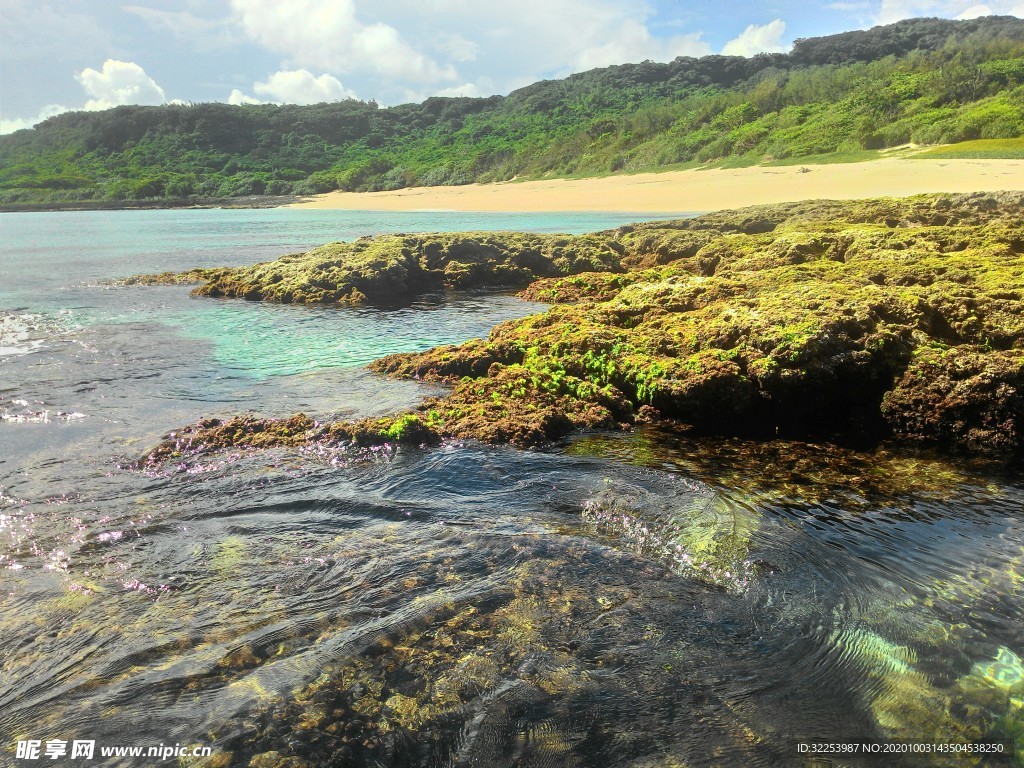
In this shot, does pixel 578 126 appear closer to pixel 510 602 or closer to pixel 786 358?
pixel 786 358

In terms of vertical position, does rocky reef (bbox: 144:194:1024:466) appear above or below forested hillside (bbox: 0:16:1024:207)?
below

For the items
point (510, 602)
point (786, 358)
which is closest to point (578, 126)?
point (786, 358)

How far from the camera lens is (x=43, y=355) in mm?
10484

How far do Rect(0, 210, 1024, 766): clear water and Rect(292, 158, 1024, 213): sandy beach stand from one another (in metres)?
26.4

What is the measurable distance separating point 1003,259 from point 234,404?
10.1 m

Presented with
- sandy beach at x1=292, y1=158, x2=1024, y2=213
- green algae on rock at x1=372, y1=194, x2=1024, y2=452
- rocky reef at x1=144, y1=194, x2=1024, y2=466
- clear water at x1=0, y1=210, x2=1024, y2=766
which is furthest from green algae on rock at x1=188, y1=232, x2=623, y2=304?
sandy beach at x1=292, y1=158, x2=1024, y2=213

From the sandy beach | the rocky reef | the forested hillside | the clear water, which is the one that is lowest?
the clear water

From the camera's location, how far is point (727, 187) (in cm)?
3781

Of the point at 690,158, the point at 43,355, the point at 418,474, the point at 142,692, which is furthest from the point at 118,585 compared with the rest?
the point at 690,158

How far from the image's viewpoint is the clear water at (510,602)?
299cm

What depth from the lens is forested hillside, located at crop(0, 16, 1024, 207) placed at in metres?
46.4

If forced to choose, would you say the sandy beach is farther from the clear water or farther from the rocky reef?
the clear water

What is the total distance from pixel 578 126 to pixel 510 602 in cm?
7962

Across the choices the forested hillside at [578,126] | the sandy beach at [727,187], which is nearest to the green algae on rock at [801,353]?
the sandy beach at [727,187]
